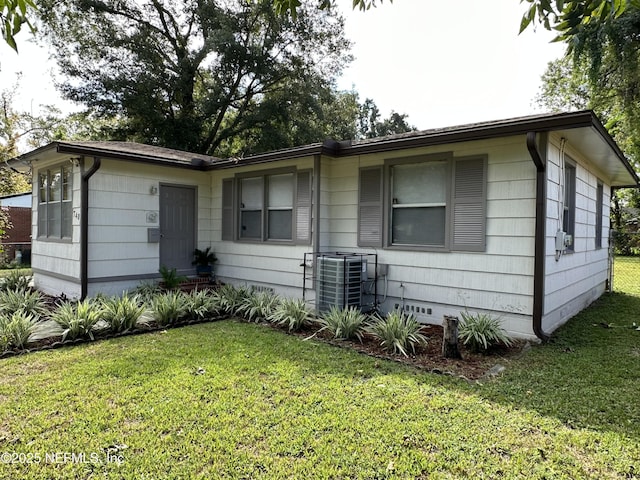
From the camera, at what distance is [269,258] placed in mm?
7043

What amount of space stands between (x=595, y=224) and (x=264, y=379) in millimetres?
7365

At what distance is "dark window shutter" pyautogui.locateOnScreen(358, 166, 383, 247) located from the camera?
19.4ft

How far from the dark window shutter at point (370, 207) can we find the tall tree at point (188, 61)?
1232 centimetres

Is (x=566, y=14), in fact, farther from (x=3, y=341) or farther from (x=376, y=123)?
(x=376, y=123)

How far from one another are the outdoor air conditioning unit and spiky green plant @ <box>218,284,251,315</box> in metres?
1.33

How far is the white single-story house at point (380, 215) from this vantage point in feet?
15.6

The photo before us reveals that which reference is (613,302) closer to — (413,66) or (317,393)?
(413,66)

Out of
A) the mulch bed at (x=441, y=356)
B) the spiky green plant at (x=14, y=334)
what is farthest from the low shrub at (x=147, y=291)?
the mulch bed at (x=441, y=356)

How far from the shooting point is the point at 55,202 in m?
7.36

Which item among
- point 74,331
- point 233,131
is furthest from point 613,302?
point 233,131

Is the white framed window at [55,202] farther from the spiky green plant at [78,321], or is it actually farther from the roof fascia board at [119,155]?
the spiky green plant at [78,321]

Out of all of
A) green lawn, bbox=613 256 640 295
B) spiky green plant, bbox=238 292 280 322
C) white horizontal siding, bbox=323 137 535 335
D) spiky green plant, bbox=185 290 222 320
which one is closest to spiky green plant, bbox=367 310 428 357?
white horizontal siding, bbox=323 137 535 335

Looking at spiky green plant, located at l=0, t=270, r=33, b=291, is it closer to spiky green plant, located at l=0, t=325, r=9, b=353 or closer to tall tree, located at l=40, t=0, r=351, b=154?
spiky green plant, located at l=0, t=325, r=9, b=353

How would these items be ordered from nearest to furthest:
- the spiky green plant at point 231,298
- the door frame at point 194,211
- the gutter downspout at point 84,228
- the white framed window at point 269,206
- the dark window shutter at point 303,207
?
1. the spiky green plant at point 231,298
2. the gutter downspout at point 84,228
3. the dark window shutter at point 303,207
4. the white framed window at point 269,206
5. the door frame at point 194,211
